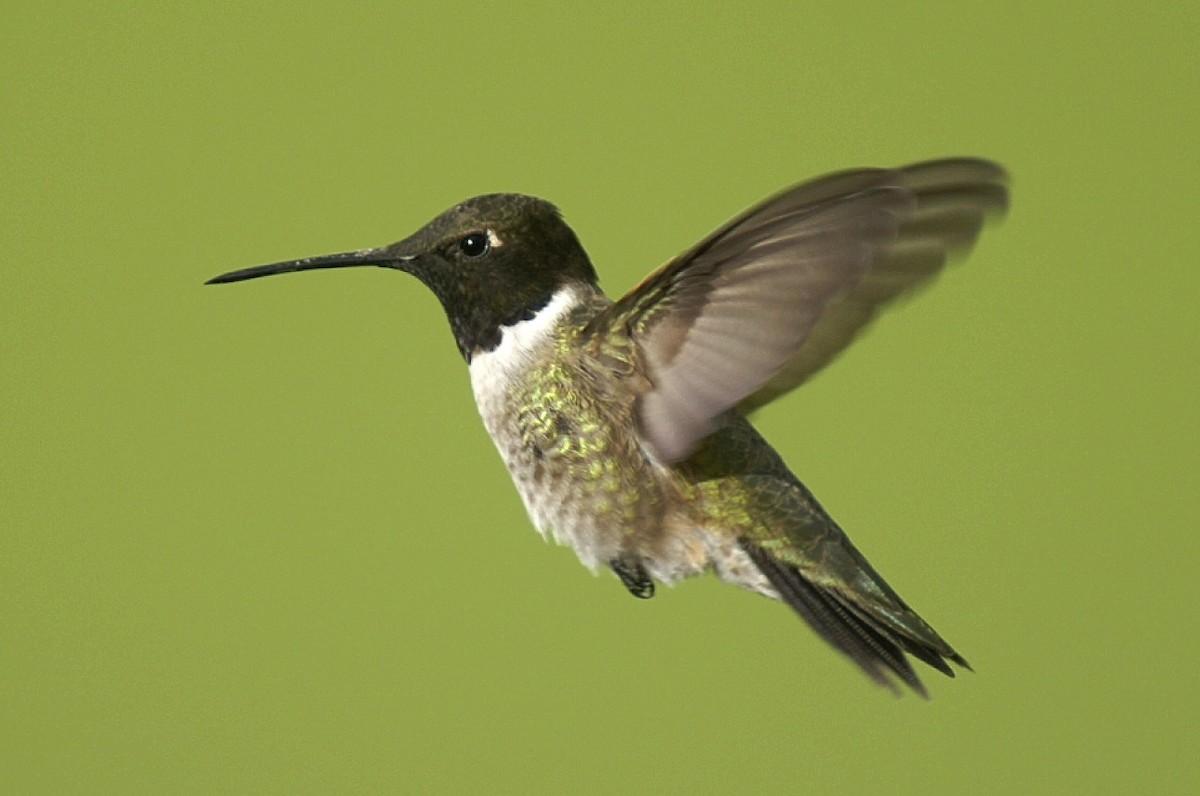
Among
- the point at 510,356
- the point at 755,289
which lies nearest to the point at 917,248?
the point at 755,289

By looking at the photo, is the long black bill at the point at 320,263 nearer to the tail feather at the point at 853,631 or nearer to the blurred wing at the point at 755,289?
the blurred wing at the point at 755,289

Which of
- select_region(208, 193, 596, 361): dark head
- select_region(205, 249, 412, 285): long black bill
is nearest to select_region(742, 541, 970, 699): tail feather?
select_region(208, 193, 596, 361): dark head

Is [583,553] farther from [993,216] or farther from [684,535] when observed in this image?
[993,216]

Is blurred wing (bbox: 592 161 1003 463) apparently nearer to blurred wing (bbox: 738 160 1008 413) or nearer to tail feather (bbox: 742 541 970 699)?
blurred wing (bbox: 738 160 1008 413)

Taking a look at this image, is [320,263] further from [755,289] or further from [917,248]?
[917,248]

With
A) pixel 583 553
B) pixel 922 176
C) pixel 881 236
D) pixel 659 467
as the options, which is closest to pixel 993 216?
pixel 922 176

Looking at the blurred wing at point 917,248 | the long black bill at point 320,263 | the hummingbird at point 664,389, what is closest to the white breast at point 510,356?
the hummingbird at point 664,389
